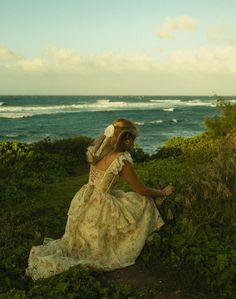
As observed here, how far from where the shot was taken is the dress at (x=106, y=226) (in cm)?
572

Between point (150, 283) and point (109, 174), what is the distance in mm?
1368

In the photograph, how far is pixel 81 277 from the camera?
5141 mm

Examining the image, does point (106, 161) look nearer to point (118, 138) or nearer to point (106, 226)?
point (118, 138)

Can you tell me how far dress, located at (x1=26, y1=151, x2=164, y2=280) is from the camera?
5.72 meters

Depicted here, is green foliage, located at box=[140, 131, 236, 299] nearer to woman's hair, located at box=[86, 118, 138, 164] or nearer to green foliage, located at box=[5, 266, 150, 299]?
green foliage, located at box=[5, 266, 150, 299]

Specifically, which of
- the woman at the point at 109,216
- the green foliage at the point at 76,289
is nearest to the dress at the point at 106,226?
the woman at the point at 109,216

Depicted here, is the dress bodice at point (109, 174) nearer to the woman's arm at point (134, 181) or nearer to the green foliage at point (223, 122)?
the woman's arm at point (134, 181)

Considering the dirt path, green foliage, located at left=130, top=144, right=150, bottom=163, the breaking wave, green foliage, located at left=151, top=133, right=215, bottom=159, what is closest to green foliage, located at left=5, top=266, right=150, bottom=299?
the dirt path

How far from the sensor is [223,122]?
15.4 meters

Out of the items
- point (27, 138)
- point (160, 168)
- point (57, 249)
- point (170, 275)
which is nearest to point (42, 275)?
point (57, 249)

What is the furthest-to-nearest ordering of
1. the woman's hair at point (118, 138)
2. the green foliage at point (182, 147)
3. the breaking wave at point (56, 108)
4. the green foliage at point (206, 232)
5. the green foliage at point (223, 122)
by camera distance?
the breaking wave at point (56, 108), the green foliage at point (223, 122), the green foliage at point (182, 147), the woman's hair at point (118, 138), the green foliage at point (206, 232)

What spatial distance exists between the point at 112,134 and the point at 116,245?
1381mm

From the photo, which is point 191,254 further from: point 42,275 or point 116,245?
point 42,275

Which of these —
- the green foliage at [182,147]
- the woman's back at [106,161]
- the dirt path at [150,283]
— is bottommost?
the dirt path at [150,283]
